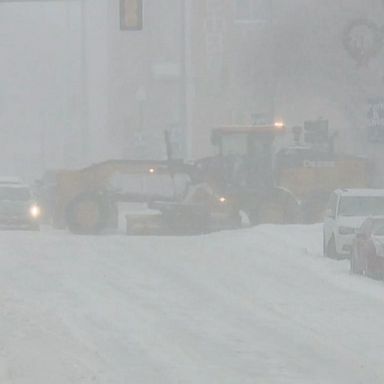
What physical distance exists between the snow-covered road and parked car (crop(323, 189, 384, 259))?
0.62 metres

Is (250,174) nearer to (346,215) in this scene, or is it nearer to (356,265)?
(346,215)

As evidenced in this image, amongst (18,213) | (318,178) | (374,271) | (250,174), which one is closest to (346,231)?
(374,271)

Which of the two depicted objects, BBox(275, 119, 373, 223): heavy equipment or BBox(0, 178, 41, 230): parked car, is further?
BBox(275, 119, 373, 223): heavy equipment

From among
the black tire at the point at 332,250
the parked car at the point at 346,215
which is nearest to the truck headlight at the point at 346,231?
the parked car at the point at 346,215

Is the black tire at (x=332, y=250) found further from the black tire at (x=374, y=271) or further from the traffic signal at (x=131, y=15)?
the traffic signal at (x=131, y=15)

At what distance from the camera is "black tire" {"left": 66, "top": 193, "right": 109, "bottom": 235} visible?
40969 millimetres

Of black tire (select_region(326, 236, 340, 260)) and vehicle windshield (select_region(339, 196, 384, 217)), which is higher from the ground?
vehicle windshield (select_region(339, 196, 384, 217))

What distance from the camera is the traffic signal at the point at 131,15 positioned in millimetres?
31344

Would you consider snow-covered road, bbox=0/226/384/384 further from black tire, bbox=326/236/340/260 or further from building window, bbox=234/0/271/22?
building window, bbox=234/0/271/22

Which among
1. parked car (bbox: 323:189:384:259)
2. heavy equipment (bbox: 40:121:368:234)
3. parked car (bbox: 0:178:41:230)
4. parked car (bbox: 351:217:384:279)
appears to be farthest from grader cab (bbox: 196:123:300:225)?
parked car (bbox: 351:217:384:279)

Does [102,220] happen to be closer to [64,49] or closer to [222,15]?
[222,15]

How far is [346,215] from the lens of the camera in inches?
1225

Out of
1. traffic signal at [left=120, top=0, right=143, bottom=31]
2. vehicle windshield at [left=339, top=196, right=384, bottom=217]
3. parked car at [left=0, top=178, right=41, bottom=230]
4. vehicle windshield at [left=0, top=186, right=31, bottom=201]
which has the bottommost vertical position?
parked car at [left=0, top=178, right=41, bottom=230]

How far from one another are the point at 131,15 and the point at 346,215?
231 inches
